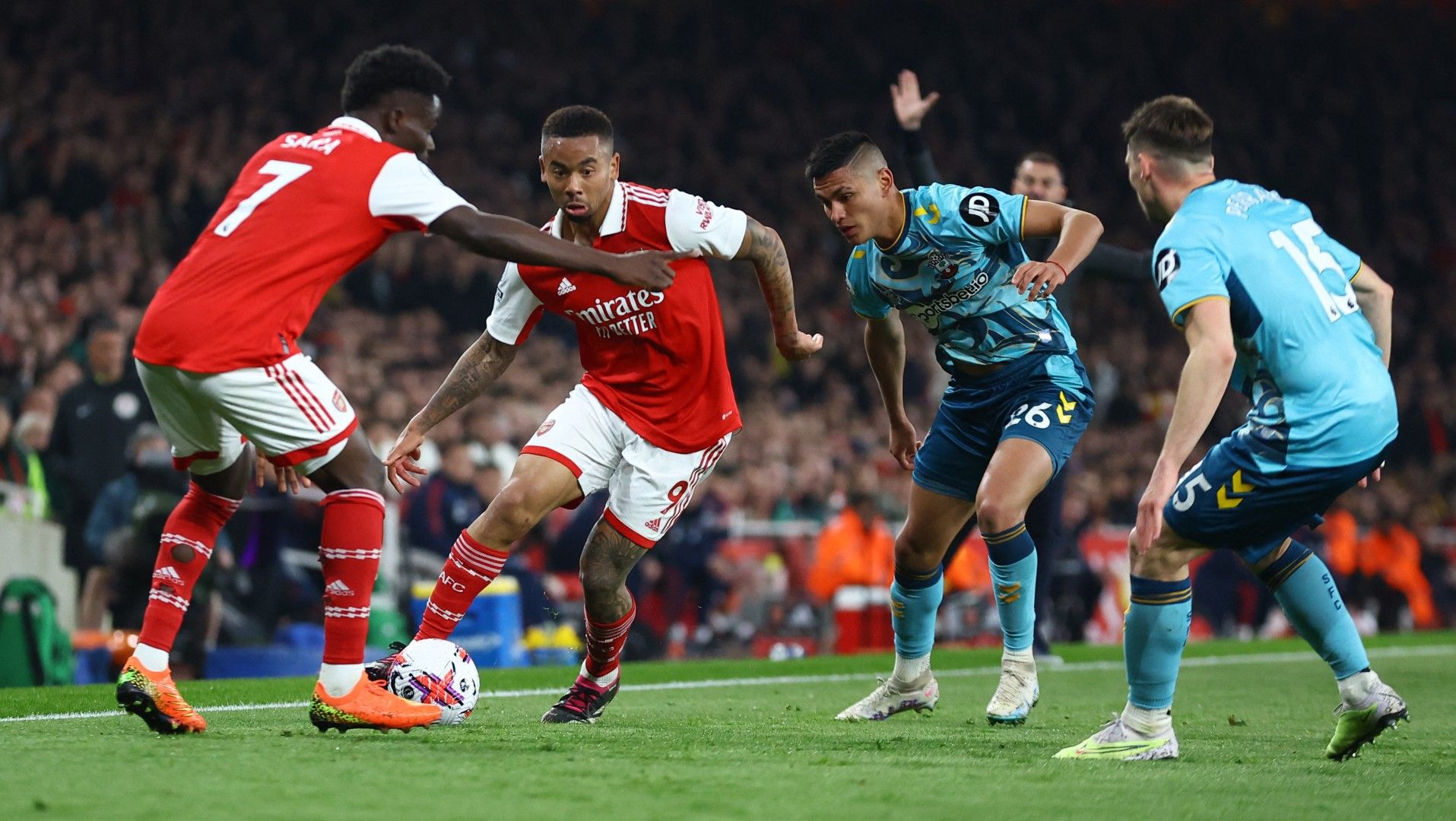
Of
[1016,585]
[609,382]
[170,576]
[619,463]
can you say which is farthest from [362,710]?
[1016,585]

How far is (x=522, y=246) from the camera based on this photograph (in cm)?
500

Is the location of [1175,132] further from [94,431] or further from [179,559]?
[94,431]

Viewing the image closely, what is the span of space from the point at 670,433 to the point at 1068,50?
2438 cm

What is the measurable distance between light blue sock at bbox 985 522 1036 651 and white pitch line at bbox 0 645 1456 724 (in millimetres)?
2401

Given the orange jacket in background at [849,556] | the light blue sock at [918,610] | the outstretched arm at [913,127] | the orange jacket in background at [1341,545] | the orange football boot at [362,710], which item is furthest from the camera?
the orange jacket in background at [1341,545]

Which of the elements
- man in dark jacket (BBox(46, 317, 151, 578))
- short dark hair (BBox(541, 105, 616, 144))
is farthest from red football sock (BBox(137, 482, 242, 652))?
man in dark jacket (BBox(46, 317, 151, 578))

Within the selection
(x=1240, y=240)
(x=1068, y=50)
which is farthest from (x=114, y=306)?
(x=1068, y=50)

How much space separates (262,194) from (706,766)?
2.30 m

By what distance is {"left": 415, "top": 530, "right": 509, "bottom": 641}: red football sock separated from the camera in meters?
5.98

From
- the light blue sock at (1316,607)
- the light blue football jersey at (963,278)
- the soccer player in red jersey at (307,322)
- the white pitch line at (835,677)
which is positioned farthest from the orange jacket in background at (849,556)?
the soccer player in red jersey at (307,322)

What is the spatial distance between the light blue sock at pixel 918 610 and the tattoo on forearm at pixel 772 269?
123 centimetres

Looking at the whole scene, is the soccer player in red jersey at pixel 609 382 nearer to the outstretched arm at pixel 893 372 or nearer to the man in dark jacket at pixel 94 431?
the outstretched arm at pixel 893 372

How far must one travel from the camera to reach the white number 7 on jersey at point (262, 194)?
5039 mm

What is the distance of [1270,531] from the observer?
16.2 ft
